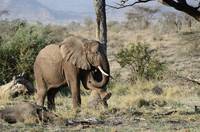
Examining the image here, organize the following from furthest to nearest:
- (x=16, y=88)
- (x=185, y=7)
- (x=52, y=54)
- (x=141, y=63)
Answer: (x=141, y=63)
(x=16, y=88)
(x=52, y=54)
(x=185, y=7)

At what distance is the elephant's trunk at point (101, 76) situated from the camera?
16.4 meters

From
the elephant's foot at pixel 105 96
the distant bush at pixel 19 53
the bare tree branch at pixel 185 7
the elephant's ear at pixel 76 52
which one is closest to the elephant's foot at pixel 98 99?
the elephant's foot at pixel 105 96

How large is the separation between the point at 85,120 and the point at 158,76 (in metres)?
13.0

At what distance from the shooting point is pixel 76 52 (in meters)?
17.1

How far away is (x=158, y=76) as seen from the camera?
26.0 metres

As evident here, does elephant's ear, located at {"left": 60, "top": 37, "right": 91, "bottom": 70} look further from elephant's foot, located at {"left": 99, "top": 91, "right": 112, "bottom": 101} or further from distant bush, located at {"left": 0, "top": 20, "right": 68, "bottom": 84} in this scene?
distant bush, located at {"left": 0, "top": 20, "right": 68, "bottom": 84}

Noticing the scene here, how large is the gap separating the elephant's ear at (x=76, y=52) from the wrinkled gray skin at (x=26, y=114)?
3904 mm

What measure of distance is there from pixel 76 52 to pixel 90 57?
0.44 metres

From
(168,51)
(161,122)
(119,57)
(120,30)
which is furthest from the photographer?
(120,30)

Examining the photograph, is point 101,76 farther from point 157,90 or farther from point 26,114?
point 157,90

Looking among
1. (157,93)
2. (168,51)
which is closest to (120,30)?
(168,51)

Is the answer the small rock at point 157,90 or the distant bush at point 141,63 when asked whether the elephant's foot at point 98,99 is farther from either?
the distant bush at point 141,63

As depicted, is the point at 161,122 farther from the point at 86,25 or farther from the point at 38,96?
the point at 86,25

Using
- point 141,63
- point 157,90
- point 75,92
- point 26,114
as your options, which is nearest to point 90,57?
point 75,92
